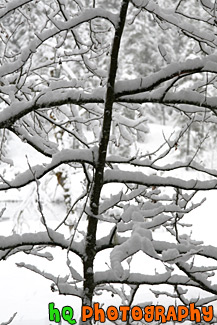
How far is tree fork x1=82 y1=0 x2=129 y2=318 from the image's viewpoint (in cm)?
244

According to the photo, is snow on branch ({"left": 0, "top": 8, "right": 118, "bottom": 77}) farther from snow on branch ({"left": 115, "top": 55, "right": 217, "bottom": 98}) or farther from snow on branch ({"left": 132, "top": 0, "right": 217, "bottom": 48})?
snow on branch ({"left": 115, "top": 55, "right": 217, "bottom": 98})

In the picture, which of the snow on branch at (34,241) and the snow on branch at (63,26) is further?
the snow on branch at (34,241)

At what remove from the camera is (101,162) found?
2627mm

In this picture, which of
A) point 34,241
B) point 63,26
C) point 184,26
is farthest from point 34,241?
point 184,26

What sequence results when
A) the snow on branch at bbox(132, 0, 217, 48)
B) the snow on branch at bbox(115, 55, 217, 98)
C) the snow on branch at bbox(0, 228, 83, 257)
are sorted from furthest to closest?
the snow on branch at bbox(0, 228, 83, 257), the snow on branch at bbox(132, 0, 217, 48), the snow on branch at bbox(115, 55, 217, 98)

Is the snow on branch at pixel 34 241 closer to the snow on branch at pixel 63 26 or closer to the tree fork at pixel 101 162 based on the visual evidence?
the tree fork at pixel 101 162

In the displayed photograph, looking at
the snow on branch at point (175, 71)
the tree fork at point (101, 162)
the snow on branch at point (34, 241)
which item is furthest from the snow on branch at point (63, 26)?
the snow on branch at point (34, 241)

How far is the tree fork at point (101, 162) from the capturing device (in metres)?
2.44

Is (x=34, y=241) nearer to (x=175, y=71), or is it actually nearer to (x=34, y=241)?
(x=34, y=241)

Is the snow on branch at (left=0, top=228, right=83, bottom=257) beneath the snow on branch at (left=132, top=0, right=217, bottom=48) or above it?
beneath

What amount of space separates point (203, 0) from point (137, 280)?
6.24ft

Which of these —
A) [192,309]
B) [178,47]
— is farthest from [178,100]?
[178,47]

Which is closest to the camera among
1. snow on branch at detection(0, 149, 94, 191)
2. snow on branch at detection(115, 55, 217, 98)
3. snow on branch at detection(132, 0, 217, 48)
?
snow on branch at detection(115, 55, 217, 98)

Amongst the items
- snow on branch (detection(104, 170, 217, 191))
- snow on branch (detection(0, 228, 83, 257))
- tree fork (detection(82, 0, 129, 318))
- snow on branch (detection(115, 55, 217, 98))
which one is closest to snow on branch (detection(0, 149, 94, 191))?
tree fork (detection(82, 0, 129, 318))
